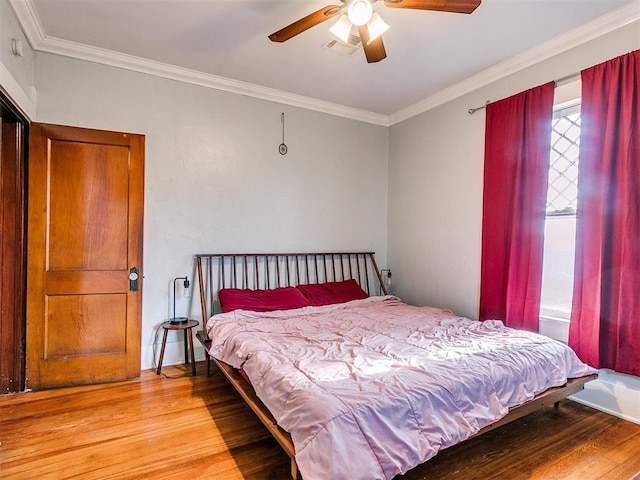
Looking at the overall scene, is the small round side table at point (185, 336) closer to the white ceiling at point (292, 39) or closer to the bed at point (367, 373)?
the bed at point (367, 373)

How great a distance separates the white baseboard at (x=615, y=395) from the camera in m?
2.40

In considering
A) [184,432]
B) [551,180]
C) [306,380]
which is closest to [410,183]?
[551,180]

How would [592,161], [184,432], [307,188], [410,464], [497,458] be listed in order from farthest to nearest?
1. [307,188]
2. [592,161]
3. [184,432]
4. [497,458]
5. [410,464]

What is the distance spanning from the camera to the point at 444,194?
3822mm

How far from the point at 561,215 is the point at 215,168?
3.14 m

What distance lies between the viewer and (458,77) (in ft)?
11.4

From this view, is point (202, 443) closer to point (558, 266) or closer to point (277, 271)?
point (277, 271)

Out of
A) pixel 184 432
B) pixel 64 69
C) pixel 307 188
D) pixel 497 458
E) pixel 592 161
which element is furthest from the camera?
pixel 307 188

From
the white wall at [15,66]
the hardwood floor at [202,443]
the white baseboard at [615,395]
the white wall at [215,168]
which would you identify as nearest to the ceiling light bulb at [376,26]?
the white wall at [215,168]

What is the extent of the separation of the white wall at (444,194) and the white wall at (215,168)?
1.56 ft

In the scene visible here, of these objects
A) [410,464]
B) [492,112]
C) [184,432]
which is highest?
[492,112]

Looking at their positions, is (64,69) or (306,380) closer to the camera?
(306,380)

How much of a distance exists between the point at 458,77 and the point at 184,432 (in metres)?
3.77

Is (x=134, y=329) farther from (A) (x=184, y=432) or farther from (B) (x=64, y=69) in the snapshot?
(B) (x=64, y=69)
